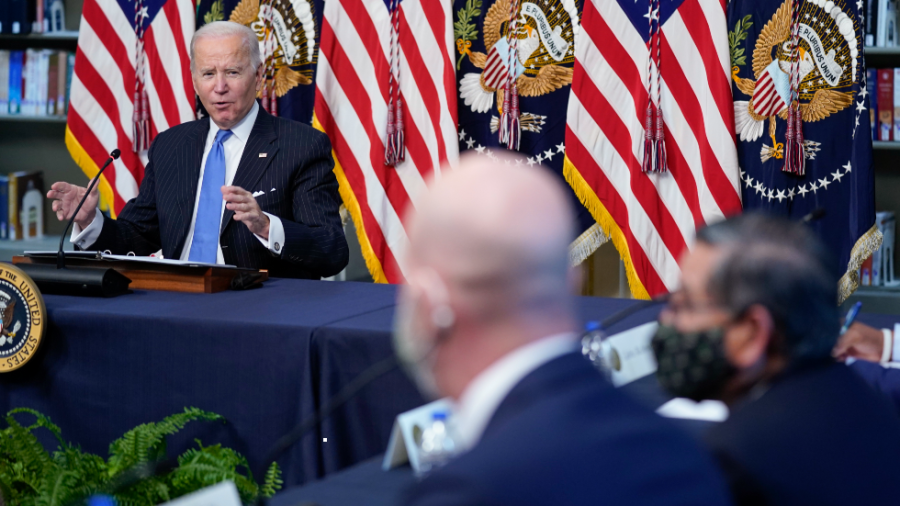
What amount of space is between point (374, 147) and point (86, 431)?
1829mm

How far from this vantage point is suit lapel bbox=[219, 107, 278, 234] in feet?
8.72

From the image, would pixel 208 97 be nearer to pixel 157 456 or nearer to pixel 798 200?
pixel 157 456

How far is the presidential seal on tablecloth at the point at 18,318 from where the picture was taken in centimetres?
198

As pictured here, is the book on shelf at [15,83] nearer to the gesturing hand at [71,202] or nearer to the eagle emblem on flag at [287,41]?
the eagle emblem on flag at [287,41]

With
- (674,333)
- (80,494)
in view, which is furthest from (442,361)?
(80,494)

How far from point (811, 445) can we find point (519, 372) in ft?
1.11

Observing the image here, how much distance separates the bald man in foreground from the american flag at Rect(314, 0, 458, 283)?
2789 millimetres

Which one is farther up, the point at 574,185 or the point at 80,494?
the point at 574,185

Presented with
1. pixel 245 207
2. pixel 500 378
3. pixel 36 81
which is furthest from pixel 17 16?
pixel 500 378

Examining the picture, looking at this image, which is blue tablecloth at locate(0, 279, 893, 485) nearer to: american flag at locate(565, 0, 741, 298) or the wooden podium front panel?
the wooden podium front panel

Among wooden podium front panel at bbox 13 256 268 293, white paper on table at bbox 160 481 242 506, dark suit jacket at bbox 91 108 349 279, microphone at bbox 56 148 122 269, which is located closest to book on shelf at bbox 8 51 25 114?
dark suit jacket at bbox 91 108 349 279

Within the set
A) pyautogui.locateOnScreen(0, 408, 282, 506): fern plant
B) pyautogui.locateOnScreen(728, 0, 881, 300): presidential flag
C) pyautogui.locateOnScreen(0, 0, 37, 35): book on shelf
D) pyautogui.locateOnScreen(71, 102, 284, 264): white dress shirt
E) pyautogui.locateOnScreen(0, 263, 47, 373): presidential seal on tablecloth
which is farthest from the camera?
pyautogui.locateOnScreen(0, 0, 37, 35): book on shelf

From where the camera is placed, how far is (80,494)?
5.36 ft

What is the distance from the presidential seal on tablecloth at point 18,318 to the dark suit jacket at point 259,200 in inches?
25.2
